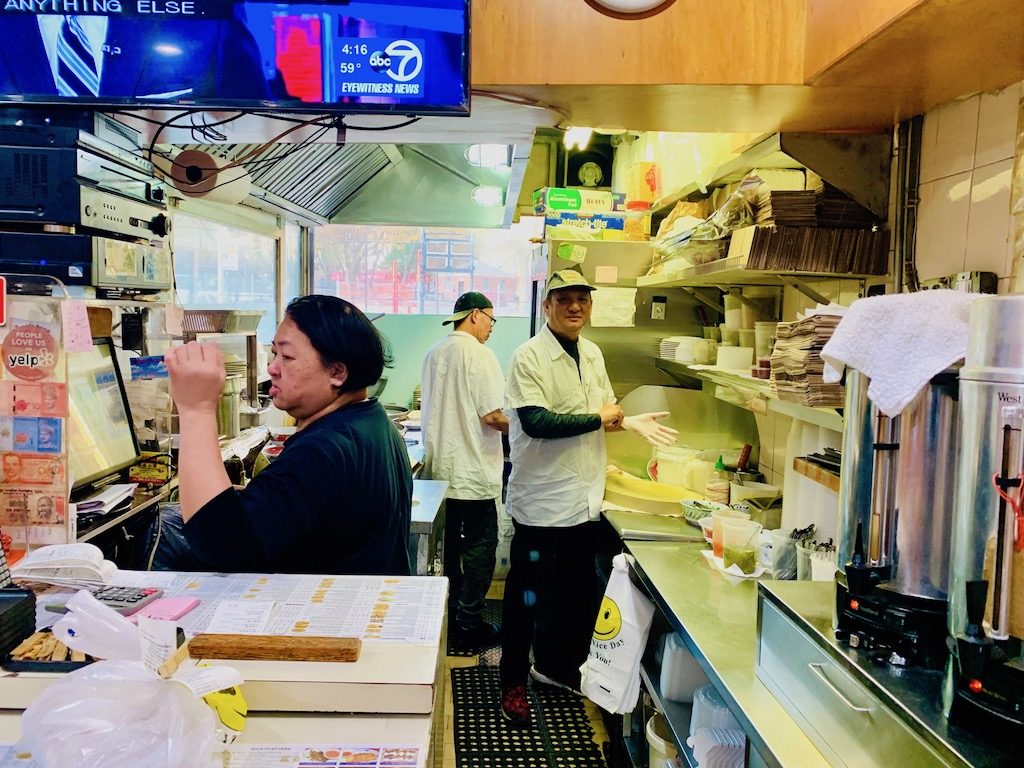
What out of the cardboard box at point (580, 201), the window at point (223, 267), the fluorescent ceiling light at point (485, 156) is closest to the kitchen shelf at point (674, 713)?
the cardboard box at point (580, 201)

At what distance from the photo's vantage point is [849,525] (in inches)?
50.8

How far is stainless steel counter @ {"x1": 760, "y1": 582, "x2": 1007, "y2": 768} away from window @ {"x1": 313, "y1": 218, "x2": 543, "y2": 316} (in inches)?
211

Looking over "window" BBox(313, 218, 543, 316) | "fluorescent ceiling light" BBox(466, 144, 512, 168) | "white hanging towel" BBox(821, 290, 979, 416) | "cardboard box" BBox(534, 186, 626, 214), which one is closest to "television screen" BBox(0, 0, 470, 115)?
"white hanging towel" BBox(821, 290, 979, 416)

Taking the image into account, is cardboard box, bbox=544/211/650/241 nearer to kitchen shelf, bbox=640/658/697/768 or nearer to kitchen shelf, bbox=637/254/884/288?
kitchen shelf, bbox=637/254/884/288

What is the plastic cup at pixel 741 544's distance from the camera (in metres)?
2.38

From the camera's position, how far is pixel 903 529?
121cm

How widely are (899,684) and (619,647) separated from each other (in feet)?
4.24

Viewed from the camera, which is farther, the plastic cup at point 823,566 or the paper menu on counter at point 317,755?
the plastic cup at point 823,566

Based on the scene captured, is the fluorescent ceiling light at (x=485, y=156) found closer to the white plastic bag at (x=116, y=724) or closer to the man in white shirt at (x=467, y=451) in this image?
the man in white shirt at (x=467, y=451)

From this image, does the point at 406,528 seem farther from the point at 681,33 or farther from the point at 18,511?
the point at 681,33

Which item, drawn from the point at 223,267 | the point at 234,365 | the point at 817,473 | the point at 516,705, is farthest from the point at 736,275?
the point at 223,267

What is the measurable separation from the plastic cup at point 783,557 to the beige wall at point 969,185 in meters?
0.87

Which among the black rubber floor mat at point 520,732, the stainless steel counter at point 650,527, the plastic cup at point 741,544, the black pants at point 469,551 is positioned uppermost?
the plastic cup at point 741,544

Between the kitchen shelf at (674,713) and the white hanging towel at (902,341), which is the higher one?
the white hanging towel at (902,341)
